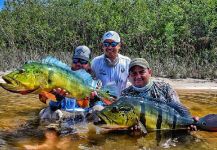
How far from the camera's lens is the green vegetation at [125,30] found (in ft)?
61.2

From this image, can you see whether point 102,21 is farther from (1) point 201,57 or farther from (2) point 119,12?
(1) point 201,57

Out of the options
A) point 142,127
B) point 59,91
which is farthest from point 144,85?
point 59,91

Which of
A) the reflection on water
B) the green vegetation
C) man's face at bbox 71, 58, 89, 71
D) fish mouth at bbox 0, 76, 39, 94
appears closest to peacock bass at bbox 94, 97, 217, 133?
the reflection on water

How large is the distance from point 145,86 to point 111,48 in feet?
4.90

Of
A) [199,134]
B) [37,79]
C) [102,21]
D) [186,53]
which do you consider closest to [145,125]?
[199,134]

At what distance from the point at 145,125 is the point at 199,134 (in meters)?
0.97

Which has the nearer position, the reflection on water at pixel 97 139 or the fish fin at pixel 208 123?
the reflection on water at pixel 97 139

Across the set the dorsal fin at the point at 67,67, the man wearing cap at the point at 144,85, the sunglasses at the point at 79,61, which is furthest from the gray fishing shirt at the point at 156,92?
the sunglasses at the point at 79,61

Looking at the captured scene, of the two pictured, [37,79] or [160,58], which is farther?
[160,58]

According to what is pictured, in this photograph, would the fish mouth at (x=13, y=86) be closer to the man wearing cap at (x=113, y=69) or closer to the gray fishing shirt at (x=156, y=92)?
the gray fishing shirt at (x=156, y=92)

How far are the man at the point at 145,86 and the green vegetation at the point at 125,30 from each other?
387 inches

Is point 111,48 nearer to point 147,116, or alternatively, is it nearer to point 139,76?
point 139,76

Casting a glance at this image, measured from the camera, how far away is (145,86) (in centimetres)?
611

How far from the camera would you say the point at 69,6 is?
27547mm
